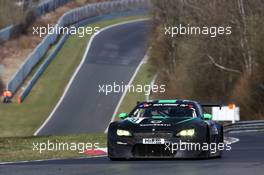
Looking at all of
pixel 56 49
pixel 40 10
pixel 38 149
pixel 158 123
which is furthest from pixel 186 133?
pixel 40 10

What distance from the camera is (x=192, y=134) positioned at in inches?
601

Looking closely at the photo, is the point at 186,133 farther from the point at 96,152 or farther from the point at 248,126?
the point at 248,126

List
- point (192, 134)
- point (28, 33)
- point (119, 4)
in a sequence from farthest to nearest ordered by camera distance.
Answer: point (119, 4) < point (28, 33) < point (192, 134)

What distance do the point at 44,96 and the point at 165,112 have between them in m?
34.4

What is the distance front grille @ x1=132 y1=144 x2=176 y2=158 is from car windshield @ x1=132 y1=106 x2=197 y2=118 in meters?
1.22

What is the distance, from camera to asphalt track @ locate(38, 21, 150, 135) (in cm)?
4397

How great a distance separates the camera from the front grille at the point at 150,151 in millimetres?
15133

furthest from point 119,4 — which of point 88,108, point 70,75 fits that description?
point 88,108

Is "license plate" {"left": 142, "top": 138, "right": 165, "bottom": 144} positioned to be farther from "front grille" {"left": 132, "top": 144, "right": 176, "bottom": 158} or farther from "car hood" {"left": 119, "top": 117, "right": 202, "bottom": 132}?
"car hood" {"left": 119, "top": 117, "right": 202, "bottom": 132}

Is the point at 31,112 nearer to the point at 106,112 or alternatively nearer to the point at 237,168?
the point at 106,112

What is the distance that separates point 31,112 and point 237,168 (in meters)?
34.2

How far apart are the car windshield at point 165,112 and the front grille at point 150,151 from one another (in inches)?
47.9

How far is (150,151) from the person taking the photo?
597 inches

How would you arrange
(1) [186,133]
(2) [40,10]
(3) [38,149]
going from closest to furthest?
(1) [186,133], (3) [38,149], (2) [40,10]
